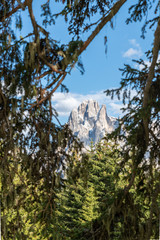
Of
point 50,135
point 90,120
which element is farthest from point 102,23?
point 90,120

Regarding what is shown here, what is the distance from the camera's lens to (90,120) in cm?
17012

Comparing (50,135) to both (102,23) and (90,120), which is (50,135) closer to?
(102,23)

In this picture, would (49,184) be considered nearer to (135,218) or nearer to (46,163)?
(46,163)

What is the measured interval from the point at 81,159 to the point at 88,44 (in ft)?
4.12

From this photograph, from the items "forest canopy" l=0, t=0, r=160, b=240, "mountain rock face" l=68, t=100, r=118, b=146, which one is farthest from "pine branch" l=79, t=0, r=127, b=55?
"mountain rock face" l=68, t=100, r=118, b=146

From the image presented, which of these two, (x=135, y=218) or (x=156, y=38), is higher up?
(x=156, y=38)

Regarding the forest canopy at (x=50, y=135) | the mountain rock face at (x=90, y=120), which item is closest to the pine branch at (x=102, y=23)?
the forest canopy at (x=50, y=135)

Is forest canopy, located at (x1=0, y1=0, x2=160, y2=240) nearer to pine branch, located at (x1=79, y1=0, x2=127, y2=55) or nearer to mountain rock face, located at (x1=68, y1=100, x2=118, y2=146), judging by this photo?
pine branch, located at (x1=79, y1=0, x2=127, y2=55)

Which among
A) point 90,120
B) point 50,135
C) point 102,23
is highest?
point 90,120

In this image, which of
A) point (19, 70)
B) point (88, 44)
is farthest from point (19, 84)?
point (88, 44)

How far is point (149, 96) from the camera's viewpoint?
3490 mm

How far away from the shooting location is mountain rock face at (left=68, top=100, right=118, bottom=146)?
6363 inches

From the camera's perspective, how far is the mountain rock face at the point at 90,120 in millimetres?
161625

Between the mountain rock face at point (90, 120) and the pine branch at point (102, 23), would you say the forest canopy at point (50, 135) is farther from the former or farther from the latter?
the mountain rock face at point (90, 120)
